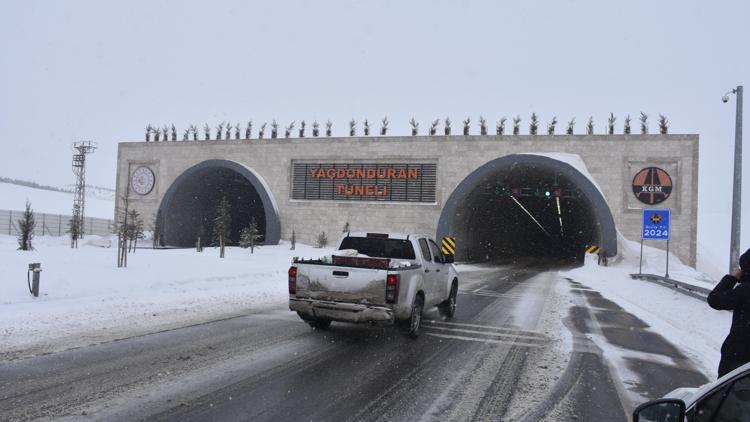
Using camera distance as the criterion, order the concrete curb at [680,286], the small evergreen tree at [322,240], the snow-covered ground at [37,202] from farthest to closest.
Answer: the snow-covered ground at [37,202], the small evergreen tree at [322,240], the concrete curb at [680,286]

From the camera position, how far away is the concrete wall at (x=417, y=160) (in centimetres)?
3250

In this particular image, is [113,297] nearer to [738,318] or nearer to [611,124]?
[738,318]

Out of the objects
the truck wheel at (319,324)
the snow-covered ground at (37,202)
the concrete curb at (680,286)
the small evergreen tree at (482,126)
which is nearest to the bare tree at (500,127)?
the small evergreen tree at (482,126)

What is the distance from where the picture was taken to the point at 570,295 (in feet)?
55.3

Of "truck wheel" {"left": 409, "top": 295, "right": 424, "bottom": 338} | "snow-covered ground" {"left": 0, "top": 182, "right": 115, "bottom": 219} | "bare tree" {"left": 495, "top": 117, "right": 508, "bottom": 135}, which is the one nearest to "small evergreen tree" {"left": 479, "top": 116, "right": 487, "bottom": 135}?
"bare tree" {"left": 495, "top": 117, "right": 508, "bottom": 135}

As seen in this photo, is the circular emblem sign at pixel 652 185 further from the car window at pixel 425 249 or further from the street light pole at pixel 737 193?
the car window at pixel 425 249

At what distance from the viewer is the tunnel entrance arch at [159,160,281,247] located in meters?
39.2

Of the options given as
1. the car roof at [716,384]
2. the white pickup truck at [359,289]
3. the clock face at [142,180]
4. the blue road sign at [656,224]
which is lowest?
the white pickup truck at [359,289]

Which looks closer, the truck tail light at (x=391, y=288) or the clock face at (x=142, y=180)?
the truck tail light at (x=391, y=288)

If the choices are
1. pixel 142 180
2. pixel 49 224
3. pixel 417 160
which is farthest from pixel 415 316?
pixel 49 224

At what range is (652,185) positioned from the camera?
32688mm

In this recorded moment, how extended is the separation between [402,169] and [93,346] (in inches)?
1219

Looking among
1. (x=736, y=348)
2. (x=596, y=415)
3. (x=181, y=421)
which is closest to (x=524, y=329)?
(x=596, y=415)

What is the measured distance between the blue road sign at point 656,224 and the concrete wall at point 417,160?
14.0 m
